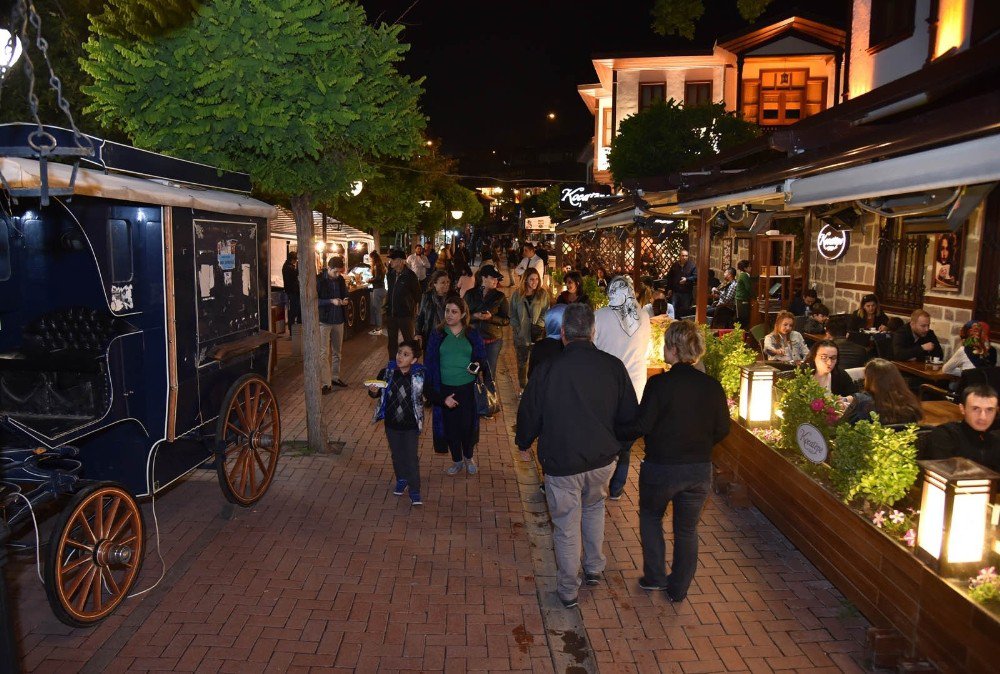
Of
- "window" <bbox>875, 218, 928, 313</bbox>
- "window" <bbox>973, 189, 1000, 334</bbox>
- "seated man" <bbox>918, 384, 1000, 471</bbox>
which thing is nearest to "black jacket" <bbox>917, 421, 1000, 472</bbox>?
"seated man" <bbox>918, 384, 1000, 471</bbox>

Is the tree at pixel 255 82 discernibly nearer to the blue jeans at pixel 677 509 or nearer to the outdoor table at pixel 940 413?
the blue jeans at pixel 677 509

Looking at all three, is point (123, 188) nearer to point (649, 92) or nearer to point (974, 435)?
point (974, 435)

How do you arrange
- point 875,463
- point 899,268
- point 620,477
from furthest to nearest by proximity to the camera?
1. point 899,268
2. point 620,477
3. point 875,463

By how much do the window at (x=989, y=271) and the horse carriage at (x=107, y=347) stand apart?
878cm

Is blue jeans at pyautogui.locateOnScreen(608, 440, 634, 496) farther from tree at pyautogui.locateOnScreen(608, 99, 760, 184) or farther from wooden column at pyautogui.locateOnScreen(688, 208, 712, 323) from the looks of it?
tree at pyautogui.locateOnScreen(608, 99, 760, 184)

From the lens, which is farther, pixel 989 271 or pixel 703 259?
pixel 703 259

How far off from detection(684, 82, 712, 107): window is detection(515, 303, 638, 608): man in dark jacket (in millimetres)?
25675

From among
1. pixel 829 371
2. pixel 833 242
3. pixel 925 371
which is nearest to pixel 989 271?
pixel 925 371

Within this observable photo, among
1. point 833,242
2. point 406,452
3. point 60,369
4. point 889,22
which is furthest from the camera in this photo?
point 889,22

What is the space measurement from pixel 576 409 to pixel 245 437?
3215mm

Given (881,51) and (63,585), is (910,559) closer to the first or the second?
(63,585)

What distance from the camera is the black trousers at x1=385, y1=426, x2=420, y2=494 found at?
21.5 feet

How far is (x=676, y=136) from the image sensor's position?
734 inches

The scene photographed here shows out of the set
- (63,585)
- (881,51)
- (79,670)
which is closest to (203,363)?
(63,585)
